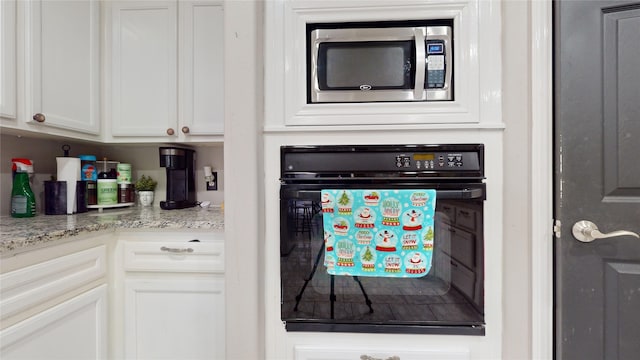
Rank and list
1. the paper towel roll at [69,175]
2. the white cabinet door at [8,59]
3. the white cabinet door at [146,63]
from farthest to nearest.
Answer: the white cabinet door at [146,63], the paper towel roll at [69,175], the white cabinet door at [8,59]

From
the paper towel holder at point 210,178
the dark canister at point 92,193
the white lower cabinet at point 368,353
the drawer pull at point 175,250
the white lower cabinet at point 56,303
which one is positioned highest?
the paper towel holder at point 210,178

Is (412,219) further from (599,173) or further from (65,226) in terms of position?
(65,226)

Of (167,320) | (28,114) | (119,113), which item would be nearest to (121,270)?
(167,320)

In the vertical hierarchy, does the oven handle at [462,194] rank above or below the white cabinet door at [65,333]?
above

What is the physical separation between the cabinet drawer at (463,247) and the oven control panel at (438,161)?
23 centimetres

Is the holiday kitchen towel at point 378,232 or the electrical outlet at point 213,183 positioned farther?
the electrical outlet at point 213,183

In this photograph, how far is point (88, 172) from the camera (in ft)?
5.21

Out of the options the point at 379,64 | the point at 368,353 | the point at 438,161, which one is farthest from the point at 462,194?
the point at 368,353

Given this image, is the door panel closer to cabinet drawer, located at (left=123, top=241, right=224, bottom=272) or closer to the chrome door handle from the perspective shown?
the chrome door handle

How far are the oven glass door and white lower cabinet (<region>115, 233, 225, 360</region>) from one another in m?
0.43

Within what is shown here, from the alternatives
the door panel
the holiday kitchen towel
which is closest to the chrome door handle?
the door panel

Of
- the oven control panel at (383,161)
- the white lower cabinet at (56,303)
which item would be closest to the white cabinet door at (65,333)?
the white lower cabinet at (56,303)

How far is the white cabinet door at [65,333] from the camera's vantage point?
36.1 inches

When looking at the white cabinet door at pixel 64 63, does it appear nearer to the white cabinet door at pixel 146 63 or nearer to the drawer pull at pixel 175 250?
the white cabinet door at pixel 146 63
